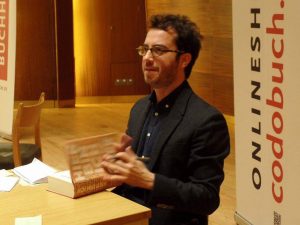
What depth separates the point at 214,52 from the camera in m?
7.84

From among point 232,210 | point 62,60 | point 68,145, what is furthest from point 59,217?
point 62,60

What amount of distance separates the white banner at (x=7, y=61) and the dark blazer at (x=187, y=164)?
1588 mm

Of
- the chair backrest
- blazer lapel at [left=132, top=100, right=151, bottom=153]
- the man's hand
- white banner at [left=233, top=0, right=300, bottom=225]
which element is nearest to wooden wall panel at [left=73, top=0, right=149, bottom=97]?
the chair backrest

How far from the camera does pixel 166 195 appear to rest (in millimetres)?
1950

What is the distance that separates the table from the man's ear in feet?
1.97

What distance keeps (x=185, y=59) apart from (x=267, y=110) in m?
0.47

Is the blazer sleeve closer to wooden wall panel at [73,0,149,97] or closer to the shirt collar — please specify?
the shirt collar

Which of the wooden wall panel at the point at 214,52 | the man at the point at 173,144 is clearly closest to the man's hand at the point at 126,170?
the man at the point at 173,144

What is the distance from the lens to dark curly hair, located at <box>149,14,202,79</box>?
2.20 m

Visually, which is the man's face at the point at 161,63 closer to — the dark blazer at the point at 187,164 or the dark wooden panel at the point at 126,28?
the dark blazer at the point at 187,164

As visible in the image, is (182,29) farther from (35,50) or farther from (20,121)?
(35,50)

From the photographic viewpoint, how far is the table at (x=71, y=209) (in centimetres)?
180

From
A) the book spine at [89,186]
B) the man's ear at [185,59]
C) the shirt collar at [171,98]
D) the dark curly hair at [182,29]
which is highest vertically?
the dark curly hair at [182,29]

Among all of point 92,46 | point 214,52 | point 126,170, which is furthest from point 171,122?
point 92,46
